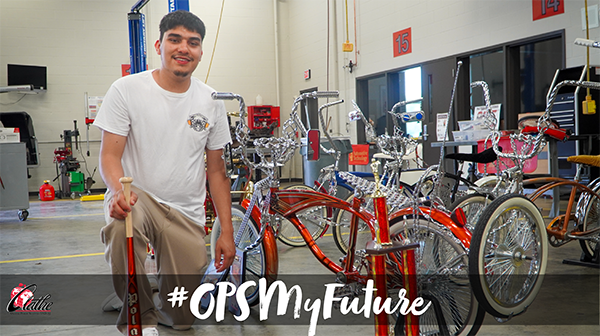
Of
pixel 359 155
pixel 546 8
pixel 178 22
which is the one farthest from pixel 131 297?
pixel 546 8

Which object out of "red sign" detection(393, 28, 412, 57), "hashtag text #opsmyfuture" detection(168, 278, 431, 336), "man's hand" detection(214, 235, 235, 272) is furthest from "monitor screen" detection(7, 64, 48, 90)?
"man's hand" detection(214, 235, 235, 272)

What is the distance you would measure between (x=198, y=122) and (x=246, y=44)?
9.98m

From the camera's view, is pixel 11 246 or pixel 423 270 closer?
pixel 423 270

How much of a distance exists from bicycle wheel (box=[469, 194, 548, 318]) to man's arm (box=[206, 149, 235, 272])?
2.89 feet

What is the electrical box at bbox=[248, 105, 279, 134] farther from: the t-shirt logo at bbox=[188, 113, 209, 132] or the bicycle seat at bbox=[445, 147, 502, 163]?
the t-shirt logo at bbox=[188, 113, 209, 132]

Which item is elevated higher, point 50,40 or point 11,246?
point 50,40

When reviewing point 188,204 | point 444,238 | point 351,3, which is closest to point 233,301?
point 188,204

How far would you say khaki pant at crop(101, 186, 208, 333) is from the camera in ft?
5.43

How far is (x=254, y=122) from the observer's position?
1093cm

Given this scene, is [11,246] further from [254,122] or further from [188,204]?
[254,122]

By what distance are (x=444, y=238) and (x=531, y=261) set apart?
35 cm

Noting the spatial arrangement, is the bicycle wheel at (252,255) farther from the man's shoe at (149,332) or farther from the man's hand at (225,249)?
the man's shoe at (149,332)

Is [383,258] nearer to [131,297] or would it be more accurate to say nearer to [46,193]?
[131,297]

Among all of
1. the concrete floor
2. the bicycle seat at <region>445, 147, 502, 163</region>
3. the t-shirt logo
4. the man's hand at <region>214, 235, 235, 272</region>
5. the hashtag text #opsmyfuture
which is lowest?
the concrete floor
